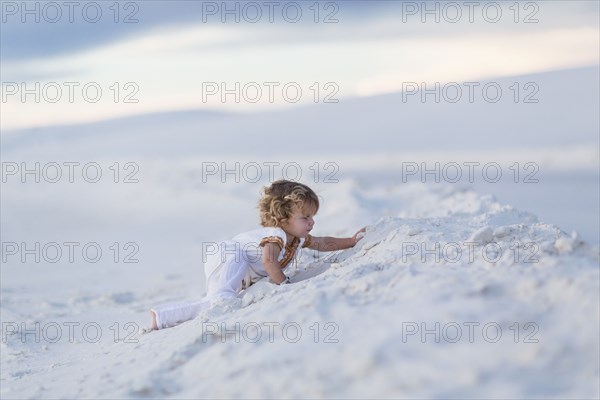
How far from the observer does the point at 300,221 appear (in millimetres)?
4402

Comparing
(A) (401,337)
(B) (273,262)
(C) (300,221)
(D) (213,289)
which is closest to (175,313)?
(D) (213,289)

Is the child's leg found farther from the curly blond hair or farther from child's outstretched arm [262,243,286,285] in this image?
the curly blond hair

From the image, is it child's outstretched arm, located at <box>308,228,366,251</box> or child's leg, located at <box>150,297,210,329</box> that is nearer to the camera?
child's leg, located at <box>150,297,210,329</box>

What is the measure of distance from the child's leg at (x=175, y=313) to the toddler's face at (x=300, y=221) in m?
0.59

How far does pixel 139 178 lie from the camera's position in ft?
40.5

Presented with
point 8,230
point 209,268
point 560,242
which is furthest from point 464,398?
point 8,230

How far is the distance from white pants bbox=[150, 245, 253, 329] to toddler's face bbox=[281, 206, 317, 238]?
0.29 m

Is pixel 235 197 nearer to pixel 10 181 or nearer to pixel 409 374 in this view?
pixel 10 181

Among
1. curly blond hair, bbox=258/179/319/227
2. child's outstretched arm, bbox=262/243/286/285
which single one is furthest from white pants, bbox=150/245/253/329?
curly blond hair, bbox=258/179/319/227

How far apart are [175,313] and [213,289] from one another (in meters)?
0.27

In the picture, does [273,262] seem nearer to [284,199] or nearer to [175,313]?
[284,199]

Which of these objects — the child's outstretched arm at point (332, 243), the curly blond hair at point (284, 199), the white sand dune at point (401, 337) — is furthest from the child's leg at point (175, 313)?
the child's outstretched arm at point (332, 243)

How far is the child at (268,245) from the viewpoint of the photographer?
4.28 m

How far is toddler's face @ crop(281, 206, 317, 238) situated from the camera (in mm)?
4387
